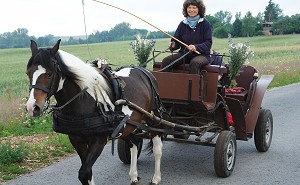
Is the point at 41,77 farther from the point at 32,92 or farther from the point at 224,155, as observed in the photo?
the point at 224,155

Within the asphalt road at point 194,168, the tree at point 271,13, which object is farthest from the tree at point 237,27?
the asphalt road at point 194,168

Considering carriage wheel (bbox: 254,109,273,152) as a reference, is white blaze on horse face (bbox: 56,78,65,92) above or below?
above

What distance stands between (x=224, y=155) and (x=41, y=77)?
292cm

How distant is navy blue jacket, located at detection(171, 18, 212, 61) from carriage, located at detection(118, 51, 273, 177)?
0.25 meters

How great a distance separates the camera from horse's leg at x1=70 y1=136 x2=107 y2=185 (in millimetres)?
4328

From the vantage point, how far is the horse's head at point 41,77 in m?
3.78

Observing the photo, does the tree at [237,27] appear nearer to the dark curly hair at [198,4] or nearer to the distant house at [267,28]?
the distant house at [267,28]

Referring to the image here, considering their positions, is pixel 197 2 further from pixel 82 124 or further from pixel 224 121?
pixel 82 124

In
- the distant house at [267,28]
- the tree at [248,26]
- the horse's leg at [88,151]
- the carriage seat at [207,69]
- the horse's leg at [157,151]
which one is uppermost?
the carriage seat at [207,69]

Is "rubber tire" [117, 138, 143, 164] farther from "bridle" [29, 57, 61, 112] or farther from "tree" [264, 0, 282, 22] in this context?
"tree" [264, 0, 282, 22]

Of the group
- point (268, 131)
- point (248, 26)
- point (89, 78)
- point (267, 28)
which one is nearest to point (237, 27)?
point (248, 26)

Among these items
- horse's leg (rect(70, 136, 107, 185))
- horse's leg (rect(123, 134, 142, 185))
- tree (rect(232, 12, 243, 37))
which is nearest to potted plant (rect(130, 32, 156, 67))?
horse's leg (rect(123, 134, 142, 185))

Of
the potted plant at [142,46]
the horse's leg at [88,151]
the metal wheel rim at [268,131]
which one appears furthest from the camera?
the metal wheel rim at [268,131]

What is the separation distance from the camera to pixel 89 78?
4320 mm
